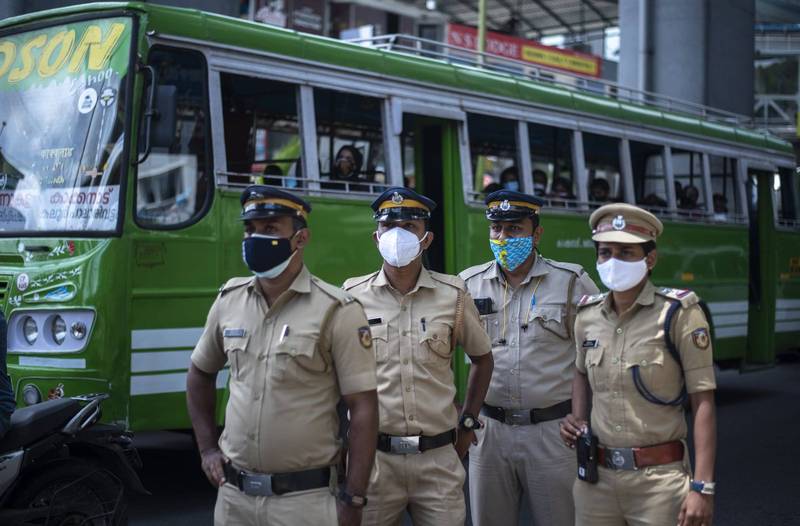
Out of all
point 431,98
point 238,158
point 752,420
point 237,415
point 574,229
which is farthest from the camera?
point 752,420

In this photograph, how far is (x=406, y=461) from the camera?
406 cm

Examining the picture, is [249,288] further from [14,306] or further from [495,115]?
[495,115]

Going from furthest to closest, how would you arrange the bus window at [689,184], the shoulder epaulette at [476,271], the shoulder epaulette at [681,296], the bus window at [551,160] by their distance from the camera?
1. the bus window at [689,184]
2. the bus window at [551,160]
3. the shoulder epaulette at [476,271]
4. the shoulder epaulette at [681,296]

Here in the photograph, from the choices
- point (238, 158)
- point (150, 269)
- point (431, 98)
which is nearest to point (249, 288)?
point (150, 269)

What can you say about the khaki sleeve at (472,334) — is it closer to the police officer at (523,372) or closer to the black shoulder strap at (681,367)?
the police officer at (523,372)

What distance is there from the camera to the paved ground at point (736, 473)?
6.84m

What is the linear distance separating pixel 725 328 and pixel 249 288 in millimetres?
8968

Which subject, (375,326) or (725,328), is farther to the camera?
(725,328)

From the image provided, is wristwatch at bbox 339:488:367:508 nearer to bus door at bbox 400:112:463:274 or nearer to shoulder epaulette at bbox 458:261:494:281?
shoulder epaulette at bbox 458:261:494:281

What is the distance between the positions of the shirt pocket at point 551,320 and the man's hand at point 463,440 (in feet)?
1.99

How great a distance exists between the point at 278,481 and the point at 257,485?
0.24 feet

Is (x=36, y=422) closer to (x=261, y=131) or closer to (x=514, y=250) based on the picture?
(x=514, y=250)

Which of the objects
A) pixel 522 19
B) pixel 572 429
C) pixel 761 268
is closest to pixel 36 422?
pixel 572 429

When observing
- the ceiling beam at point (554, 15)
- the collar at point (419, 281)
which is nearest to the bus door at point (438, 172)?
the collar at point (419, 281)
